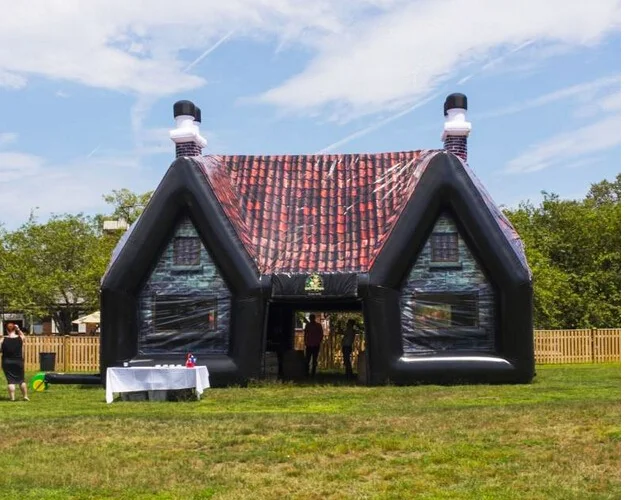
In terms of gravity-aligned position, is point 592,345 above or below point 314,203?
below

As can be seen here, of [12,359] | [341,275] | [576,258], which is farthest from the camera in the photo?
[576,258]

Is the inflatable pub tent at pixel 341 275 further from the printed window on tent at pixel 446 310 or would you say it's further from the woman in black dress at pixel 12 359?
the woman in black dress at pixel 12 359

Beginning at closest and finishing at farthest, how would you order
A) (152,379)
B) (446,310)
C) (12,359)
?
1. (152,379)
2. (12,359)
3. (446,310)

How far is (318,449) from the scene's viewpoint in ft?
32.1

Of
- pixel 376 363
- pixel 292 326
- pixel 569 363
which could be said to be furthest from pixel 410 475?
pixel 569 363

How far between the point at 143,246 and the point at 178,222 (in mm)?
1066

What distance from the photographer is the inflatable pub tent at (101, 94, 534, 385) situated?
18.1 m

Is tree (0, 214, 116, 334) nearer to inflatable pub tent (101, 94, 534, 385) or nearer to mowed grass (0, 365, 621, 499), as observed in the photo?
inflatable pub tent (101, 94, 534, 385)

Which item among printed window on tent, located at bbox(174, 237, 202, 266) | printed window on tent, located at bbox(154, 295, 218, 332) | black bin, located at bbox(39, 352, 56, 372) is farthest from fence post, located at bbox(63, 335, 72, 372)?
printed window on tent, located at bbox(174, 237, 202, 266)

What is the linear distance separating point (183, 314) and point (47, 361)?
943cm

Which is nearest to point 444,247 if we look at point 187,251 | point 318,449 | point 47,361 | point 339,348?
point 187,251

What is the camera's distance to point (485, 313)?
61.2ft

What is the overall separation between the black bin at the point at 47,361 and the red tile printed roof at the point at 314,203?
31.6ft

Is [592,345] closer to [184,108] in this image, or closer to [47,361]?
[184,108]
